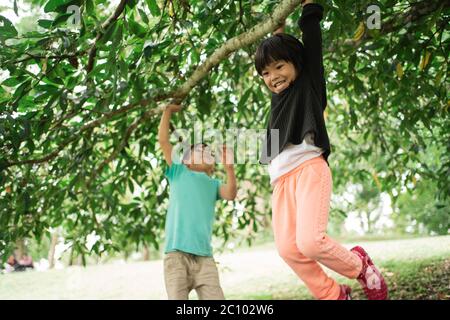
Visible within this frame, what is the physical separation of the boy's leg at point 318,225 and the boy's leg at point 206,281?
915mm

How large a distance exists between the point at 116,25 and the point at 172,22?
25.4 inches

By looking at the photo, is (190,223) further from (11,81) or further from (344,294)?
(11,81)

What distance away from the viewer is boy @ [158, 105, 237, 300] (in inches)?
106

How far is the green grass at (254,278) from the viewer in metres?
3.77

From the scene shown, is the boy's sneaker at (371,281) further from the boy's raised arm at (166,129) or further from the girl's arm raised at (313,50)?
the boy's raised arm at (166,129)

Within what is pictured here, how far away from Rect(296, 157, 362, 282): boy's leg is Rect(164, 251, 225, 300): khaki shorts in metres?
0.92

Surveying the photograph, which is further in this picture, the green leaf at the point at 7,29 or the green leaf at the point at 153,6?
the green leaf at the point at 7,29

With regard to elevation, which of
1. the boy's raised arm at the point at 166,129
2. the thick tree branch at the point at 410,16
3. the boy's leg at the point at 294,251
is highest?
the thick tree branch at the point at 410,16

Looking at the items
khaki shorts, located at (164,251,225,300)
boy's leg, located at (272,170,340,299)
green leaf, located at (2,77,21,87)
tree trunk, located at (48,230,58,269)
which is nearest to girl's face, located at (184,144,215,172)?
khaki shorts, located at (164,251,225,300)

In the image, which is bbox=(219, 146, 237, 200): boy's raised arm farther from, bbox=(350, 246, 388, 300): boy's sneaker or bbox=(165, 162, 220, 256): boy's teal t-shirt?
bbox=(350, 246, 388, 300): boy's sneaker

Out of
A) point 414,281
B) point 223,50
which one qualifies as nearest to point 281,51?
point 223,50

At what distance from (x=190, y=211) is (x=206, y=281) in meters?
0.38

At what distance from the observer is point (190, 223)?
2768mm

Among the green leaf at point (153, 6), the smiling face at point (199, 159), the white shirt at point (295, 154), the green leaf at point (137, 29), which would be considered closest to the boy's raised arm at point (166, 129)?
the smiling face at point (199, 159)
